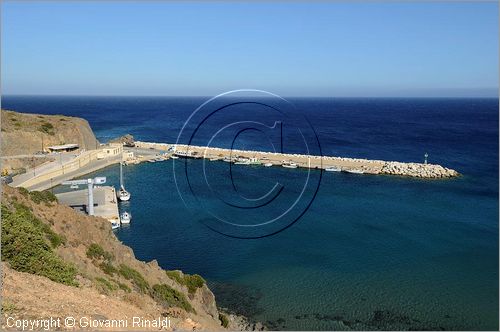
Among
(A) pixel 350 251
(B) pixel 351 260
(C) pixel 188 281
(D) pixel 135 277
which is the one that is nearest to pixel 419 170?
(A) pixel 350 251

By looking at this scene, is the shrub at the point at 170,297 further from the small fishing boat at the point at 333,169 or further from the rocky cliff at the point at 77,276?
the small fishing boat at the point at 333,169

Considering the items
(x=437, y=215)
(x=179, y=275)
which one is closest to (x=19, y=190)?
(x=179, y=275)

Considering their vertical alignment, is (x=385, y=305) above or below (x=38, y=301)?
below

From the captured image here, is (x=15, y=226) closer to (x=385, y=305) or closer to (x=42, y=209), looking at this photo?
(x=42, y=209)

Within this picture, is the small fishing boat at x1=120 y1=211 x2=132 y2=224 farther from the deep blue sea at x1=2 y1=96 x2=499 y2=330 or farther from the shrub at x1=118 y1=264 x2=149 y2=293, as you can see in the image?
the shrub at x1=118 y1=264 x2=149 y2=293

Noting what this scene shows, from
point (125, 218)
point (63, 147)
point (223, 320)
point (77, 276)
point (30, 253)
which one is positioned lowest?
point (223, 320)

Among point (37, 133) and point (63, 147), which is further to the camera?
point (63, 147)

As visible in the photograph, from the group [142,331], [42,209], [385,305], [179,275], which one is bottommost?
[385,305]

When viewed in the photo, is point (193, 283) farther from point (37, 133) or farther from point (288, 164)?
point (37, 133)
